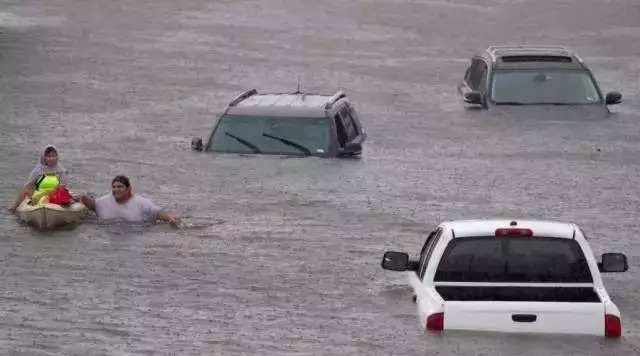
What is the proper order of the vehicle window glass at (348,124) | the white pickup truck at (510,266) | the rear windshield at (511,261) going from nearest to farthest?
the white pickup truck at (510,266)
the rear windshield at (511,261)
the vehicle window glass at (348,124)

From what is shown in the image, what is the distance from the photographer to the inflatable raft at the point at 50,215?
23.5 metres

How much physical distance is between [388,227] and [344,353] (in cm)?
808

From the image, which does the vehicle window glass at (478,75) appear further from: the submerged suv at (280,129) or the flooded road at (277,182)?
the submerged suv at (280,129)

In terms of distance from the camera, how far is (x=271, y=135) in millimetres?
27172

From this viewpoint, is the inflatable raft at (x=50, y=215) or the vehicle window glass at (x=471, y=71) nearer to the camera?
the inflatable raft at (x=50, y=215)

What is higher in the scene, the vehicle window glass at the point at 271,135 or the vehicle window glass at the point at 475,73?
the vehicle window glass at the point at 271,135

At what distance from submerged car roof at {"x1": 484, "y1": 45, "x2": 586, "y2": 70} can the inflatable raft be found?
36.0 feet

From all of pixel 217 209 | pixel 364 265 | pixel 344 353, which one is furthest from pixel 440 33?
pixel 344 353

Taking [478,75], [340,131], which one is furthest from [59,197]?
[478,75]

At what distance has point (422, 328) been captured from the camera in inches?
581

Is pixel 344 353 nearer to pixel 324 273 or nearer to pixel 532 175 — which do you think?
pixel 324 273

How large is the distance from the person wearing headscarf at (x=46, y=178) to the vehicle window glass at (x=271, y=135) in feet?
11.3

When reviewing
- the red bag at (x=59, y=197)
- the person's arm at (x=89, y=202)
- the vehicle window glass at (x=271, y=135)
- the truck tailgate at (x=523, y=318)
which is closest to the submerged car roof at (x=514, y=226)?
the truck tailgate at (x=523, y=318)

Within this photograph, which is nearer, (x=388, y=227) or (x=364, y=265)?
(x=364, y=265)
